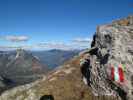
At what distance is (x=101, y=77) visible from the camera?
32188 millimetres

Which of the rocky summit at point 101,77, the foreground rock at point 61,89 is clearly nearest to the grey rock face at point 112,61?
the rocky summit at point 101,77

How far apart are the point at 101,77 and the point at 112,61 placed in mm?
3555

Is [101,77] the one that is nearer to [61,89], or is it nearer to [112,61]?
[112,61]

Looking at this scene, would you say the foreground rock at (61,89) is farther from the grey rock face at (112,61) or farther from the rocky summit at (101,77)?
the grey rock face at (112,61)

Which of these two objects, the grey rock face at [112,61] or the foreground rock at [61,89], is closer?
the grey rock face at [112,61]

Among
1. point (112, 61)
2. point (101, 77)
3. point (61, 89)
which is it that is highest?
point (112, 61)

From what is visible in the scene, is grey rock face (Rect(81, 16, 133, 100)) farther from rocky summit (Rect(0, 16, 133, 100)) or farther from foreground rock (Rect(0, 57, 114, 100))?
foreground rock (Rect(0, 57, 114, 100))

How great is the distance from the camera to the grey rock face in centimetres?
2834

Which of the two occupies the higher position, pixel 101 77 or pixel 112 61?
pixel 112 61

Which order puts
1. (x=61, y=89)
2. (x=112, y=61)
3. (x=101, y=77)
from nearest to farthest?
(x=112, y=61)
(x=101, y=77)
(x=61, y=89)

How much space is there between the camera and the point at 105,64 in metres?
31.0

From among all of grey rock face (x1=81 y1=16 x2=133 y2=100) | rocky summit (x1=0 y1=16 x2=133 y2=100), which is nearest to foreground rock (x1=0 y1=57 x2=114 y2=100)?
rocky summit (x1=0 y1=16 x2=133 y2=100)

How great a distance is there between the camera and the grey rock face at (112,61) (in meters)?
28.3

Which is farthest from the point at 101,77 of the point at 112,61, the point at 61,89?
the point at 61,89
